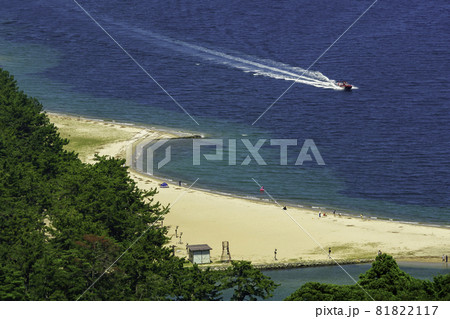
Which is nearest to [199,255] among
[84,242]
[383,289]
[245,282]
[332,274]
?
[332,274]

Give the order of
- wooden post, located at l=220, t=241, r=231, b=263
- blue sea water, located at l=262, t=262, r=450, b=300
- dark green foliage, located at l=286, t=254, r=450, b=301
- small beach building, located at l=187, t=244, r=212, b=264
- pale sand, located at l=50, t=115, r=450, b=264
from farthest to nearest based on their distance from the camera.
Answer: pale sand, located at l=50, t=115, r=450, b=264 < wooden post, located at l=220, t=241, r=231, b=263 < small beach building, located at l=187, t=244, r=212, b=264 < blue sea water, located at l=262, t=262, r=450, b=300 < dark green foliage, located at l=286, t=254, r=450, b=301

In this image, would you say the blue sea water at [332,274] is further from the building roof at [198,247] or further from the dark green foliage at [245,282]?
the dark green foliage at [245,282]

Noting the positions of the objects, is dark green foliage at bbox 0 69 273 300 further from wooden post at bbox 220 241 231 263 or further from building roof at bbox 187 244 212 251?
wooden post at bbox 220 241 231 263

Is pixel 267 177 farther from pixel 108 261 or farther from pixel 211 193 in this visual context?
pixel 108 261

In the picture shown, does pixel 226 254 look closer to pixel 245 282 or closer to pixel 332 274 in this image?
Answer: pixel 332 274

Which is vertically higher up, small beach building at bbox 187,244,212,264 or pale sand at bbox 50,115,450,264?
pale sand at bbox 50,115,450,264

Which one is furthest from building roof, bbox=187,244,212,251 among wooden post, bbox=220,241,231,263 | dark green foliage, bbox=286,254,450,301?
dark green foliage, bbox=286,254,450,301
